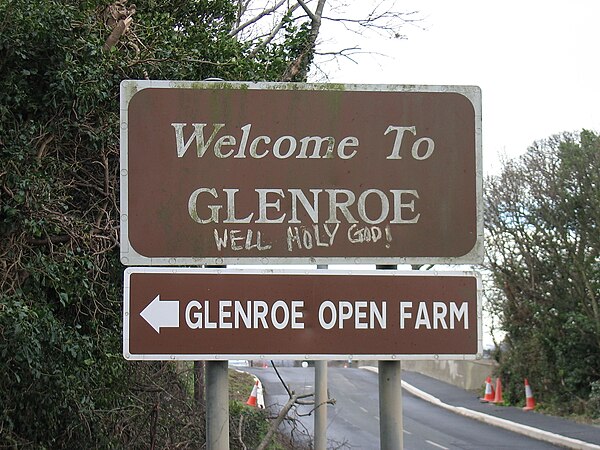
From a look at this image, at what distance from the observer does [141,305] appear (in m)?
4.23

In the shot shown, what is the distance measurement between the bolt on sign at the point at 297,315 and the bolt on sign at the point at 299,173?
0.10 meters

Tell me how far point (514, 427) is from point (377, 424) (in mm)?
3327

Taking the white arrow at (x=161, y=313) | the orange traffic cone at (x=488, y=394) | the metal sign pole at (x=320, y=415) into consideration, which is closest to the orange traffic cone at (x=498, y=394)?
the orange traffic cone at (x=488, y=394)

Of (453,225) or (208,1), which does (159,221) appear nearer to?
(453,225)

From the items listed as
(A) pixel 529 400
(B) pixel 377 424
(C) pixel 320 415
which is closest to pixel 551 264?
(A) pixel 529 400

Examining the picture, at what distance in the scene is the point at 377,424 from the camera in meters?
22.3

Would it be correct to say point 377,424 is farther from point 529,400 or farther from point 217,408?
point 217,408

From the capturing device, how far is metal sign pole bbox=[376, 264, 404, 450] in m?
4.49

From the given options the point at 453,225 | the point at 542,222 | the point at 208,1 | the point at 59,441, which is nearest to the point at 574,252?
the point at 542,222

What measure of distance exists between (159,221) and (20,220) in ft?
14.1

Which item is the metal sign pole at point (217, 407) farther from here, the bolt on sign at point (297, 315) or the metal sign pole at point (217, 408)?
the bolt on sign at point (297, 315)

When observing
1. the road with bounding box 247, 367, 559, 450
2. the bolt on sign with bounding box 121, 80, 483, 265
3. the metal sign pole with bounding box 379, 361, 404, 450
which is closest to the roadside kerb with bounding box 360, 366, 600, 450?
the road with bounding box 247, 367, 559, 450

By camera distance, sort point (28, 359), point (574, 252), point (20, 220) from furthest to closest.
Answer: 1. point (574, 252)
2. point (20, 220)
3. point (28, 359)

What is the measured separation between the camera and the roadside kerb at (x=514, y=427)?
18.3 metres
